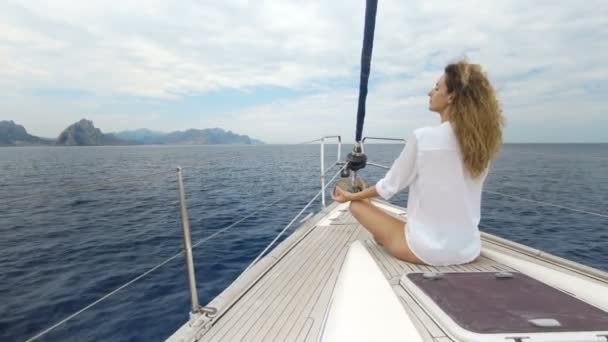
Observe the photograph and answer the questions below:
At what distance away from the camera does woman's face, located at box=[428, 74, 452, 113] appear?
6.20ft

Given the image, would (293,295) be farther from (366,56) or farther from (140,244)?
(140,244)

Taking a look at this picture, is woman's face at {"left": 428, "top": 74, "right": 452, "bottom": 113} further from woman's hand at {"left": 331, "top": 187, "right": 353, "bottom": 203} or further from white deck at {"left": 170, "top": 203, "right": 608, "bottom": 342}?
white deck at {"left": 170, "top": 203, "right": 608, "bottom": 342}

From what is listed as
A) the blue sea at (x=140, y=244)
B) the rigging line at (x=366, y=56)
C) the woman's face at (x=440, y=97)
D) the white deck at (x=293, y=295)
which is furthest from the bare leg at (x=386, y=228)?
the rigging line at (x=366, y=56)

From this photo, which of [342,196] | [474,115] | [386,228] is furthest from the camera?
[342,196]

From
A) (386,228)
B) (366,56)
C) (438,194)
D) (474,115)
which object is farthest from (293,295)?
(366,56)

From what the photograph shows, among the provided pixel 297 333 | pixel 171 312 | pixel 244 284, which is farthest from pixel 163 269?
pixel 297 333

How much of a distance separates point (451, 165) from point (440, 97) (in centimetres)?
43

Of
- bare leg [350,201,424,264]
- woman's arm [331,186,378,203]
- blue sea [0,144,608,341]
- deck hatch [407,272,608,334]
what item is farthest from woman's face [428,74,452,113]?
blue sea [0,144,608,341]

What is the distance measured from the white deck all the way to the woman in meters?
0.25

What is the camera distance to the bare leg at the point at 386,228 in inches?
85.0

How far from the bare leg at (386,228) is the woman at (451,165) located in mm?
103

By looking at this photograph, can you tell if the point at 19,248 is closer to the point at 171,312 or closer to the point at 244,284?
the point at 171,312

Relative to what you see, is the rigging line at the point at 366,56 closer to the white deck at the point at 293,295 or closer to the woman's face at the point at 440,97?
the woman's face at the point at 440,97

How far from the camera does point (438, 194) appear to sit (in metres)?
1.85
